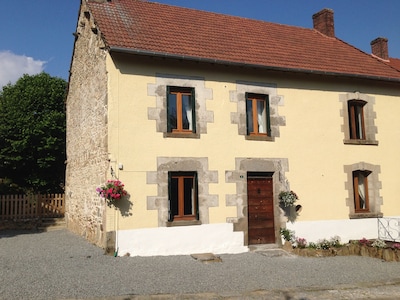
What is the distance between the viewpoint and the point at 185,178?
1089 cm

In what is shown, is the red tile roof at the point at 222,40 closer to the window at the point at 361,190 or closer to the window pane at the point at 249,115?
the window pane at the point at 249,115

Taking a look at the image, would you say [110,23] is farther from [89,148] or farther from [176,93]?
[89,148]

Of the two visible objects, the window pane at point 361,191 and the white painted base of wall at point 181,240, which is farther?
the window pane at point 361,191

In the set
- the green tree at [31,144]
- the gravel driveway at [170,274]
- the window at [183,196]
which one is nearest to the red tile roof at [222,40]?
the window at [183,196]

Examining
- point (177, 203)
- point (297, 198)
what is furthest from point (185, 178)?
point (297, 198)

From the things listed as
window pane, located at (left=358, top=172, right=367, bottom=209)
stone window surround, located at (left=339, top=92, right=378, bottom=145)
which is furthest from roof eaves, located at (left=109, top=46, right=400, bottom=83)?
window pane, located at (left=358, top=172, right=367, bottom=209)

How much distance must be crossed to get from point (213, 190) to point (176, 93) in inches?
118

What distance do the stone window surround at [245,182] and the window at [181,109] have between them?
1.79 m

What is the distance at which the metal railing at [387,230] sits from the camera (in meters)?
12.9

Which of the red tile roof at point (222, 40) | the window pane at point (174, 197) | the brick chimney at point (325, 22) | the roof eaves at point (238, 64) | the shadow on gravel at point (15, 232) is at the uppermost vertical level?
the brick chimney at point (325, 22)

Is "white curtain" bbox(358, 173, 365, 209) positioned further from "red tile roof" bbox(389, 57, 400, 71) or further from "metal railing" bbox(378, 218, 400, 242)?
"red tile roof" bbox(389, 57, 400, 71)

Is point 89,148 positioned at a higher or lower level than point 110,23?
lower

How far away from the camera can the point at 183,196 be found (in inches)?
423

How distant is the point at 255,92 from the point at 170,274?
247 inches
